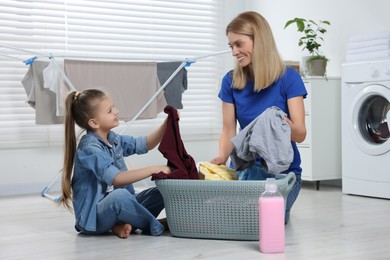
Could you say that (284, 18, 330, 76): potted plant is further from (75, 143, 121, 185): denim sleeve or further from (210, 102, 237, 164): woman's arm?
(75, 143, 121, 185): denim sleeve

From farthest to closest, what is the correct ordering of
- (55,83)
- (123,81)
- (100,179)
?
1. (123,81)
2. (55,83)
3. (100,179)

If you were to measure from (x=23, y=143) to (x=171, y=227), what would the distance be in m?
2.15

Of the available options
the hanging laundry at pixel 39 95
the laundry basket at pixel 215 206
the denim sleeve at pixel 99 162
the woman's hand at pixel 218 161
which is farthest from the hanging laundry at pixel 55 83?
the laundry basket at pixel 215 206

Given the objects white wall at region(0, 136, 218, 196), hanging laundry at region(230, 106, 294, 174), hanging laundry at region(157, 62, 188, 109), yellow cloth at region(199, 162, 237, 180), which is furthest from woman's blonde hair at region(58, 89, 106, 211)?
white wall at region(0, 136, 218, 196)

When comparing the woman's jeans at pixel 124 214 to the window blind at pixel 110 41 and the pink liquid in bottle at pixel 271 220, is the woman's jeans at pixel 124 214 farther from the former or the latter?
the window blind at pixel 110 41

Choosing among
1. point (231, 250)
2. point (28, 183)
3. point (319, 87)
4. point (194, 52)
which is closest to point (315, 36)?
point (319, 87)

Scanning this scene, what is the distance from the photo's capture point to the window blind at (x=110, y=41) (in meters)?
4.39

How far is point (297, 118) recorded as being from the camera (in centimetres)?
269

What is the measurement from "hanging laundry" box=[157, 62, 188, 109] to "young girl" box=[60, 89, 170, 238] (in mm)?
1289

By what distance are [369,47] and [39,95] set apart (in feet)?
6.19

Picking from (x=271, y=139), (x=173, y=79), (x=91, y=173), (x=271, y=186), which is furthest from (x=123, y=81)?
(x=271, y=186)

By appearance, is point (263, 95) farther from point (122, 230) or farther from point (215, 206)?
point (122, 230)

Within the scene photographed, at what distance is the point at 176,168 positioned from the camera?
Result: 2.49 meters

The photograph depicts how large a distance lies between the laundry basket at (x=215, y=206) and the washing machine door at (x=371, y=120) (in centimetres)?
147
